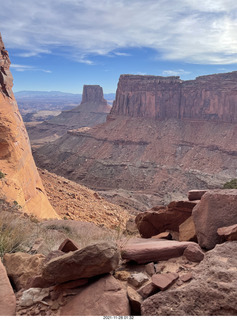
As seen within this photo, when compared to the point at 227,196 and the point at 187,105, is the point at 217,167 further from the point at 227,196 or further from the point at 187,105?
the point at 227,196

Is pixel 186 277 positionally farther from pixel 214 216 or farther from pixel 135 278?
pixel 214 216

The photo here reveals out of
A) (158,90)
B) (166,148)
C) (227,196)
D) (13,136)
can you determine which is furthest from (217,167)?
(227,196)

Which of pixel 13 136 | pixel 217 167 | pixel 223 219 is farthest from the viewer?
pixel 217 167

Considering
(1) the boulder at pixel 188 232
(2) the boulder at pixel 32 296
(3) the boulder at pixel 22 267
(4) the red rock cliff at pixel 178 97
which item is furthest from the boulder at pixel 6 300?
(4) the red rock cliff at pixel 178 97

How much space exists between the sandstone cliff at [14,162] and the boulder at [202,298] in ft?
27.8

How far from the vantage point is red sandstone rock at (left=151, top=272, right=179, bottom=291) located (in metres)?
3.25

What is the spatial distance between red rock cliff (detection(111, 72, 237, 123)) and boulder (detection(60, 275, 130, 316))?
2521 inches

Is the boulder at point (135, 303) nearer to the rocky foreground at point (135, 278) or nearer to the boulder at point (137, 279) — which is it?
the rocky foreground at point (135, 278)

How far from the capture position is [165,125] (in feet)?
229

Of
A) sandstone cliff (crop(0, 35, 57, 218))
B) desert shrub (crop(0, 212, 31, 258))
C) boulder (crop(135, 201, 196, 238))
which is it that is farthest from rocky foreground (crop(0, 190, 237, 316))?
sandstone cliff (crop(0, 35, 57, 218))

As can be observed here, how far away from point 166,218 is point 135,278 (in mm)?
3946

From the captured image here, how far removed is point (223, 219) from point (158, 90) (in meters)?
72.1

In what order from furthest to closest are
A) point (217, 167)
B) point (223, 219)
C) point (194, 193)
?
→ 1. point (217, 167)
2. point (194, 193)
3. point (223, 219)

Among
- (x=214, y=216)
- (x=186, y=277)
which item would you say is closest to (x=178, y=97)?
(x=214, y=216)
